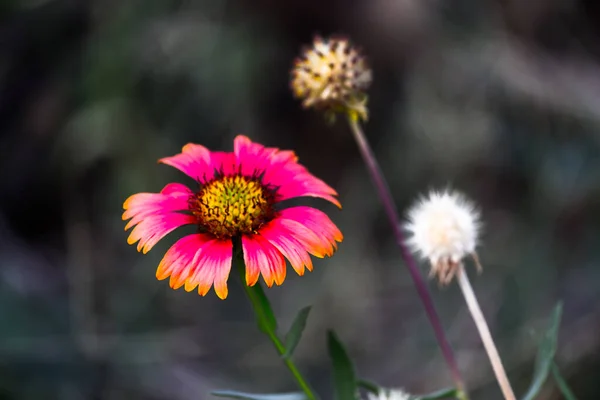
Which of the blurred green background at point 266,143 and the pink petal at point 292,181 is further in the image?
the blurred green background at point 266,143

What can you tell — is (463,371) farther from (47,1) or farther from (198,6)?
(47,1)

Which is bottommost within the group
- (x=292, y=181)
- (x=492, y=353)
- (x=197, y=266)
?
(x=492, y=353)

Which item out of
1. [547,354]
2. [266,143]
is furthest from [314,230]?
[266,143]

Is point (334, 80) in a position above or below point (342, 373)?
above

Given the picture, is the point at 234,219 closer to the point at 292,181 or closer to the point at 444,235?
the point at 292,181

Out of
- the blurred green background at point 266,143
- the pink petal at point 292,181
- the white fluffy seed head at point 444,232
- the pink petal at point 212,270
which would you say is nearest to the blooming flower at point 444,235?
the white fluffy seed head at point 444,232

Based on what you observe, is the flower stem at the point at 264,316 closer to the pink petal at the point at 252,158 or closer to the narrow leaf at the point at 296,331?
the narrow leaf at the point at 296,331

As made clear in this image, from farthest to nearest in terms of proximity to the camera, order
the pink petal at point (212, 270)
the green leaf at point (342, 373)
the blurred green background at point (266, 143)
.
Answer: the blurred green background at point (266, 143), the green leaf at point (342, 373), the pink petal at point (212, 270)
